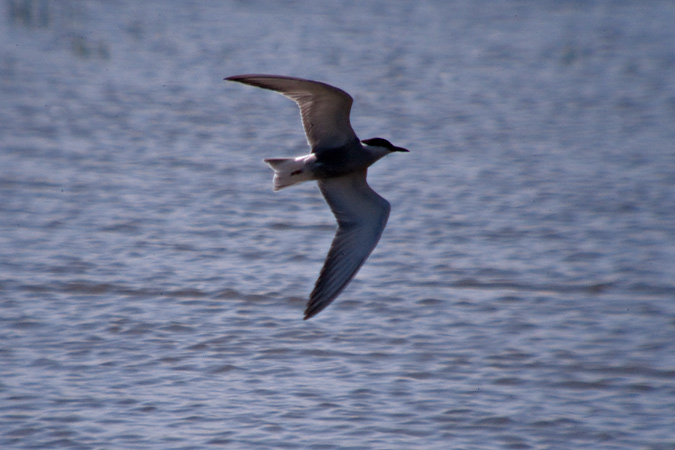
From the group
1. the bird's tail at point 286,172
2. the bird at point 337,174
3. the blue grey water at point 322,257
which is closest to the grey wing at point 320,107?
the bird at point 337,174

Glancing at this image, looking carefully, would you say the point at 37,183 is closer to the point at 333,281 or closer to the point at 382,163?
the point at 382,163

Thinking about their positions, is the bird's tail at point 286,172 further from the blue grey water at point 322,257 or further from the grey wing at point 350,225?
the blue grey water at point 322,257

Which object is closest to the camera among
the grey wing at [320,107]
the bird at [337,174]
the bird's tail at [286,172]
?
the grey wing at [320,107]

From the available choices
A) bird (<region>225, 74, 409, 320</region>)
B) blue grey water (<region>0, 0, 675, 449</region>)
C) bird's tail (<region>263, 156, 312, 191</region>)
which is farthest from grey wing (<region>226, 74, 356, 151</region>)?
blue grey water (<region>0, 0, 675, 449</region>)

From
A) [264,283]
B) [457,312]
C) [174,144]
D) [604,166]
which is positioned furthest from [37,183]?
[604,166]

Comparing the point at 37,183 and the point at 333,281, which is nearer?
the point at 333,281

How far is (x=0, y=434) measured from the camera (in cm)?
493

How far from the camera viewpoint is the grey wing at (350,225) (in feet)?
17.3

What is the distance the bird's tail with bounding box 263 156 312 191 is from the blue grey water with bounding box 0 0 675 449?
1.00m

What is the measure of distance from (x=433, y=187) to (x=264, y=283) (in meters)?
2.47

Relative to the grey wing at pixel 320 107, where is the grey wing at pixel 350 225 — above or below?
below

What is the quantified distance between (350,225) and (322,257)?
1759 mm

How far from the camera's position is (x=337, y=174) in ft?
17.9

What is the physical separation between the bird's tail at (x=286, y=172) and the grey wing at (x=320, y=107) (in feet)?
0.61
